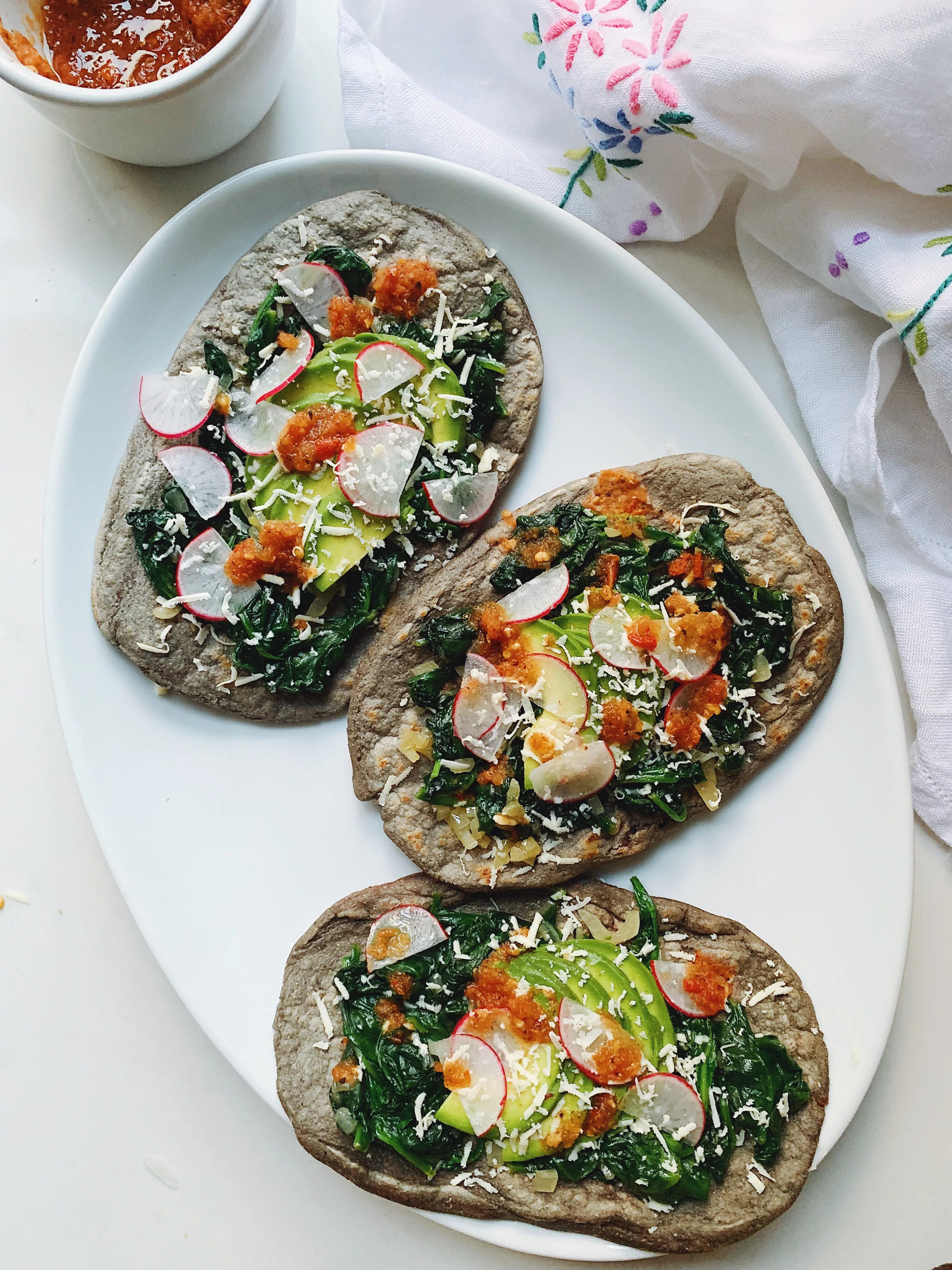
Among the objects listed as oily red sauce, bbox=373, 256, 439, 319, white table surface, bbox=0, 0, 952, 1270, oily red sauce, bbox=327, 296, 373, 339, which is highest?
oily red sauce, bbox=373, 256, 439, 319

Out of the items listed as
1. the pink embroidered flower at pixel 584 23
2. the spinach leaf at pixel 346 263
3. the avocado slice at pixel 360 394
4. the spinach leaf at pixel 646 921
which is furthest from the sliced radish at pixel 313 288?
the spinach leaf at pixel 646 921

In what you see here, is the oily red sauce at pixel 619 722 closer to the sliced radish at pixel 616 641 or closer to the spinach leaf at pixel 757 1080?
the sliced radish at pixel 616 641

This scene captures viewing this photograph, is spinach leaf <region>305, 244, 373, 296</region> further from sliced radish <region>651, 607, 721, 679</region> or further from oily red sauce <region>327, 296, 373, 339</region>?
sliced radish <region>651, 607, 721, 679</region>

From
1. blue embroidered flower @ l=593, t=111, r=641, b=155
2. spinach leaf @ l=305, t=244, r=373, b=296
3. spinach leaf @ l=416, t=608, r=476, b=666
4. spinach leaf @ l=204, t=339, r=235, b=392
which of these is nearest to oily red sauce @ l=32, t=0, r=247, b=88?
spinach leaf @ l=305, t=244, r=373, b=296

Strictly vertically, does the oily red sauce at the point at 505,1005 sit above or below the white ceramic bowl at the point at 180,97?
Answer: below

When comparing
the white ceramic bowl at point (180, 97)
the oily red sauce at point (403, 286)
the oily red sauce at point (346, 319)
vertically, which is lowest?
the oily red sauce at point (346, 319)

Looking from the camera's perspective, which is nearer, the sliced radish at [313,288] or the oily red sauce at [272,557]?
the oily red sauce at [272,557]
